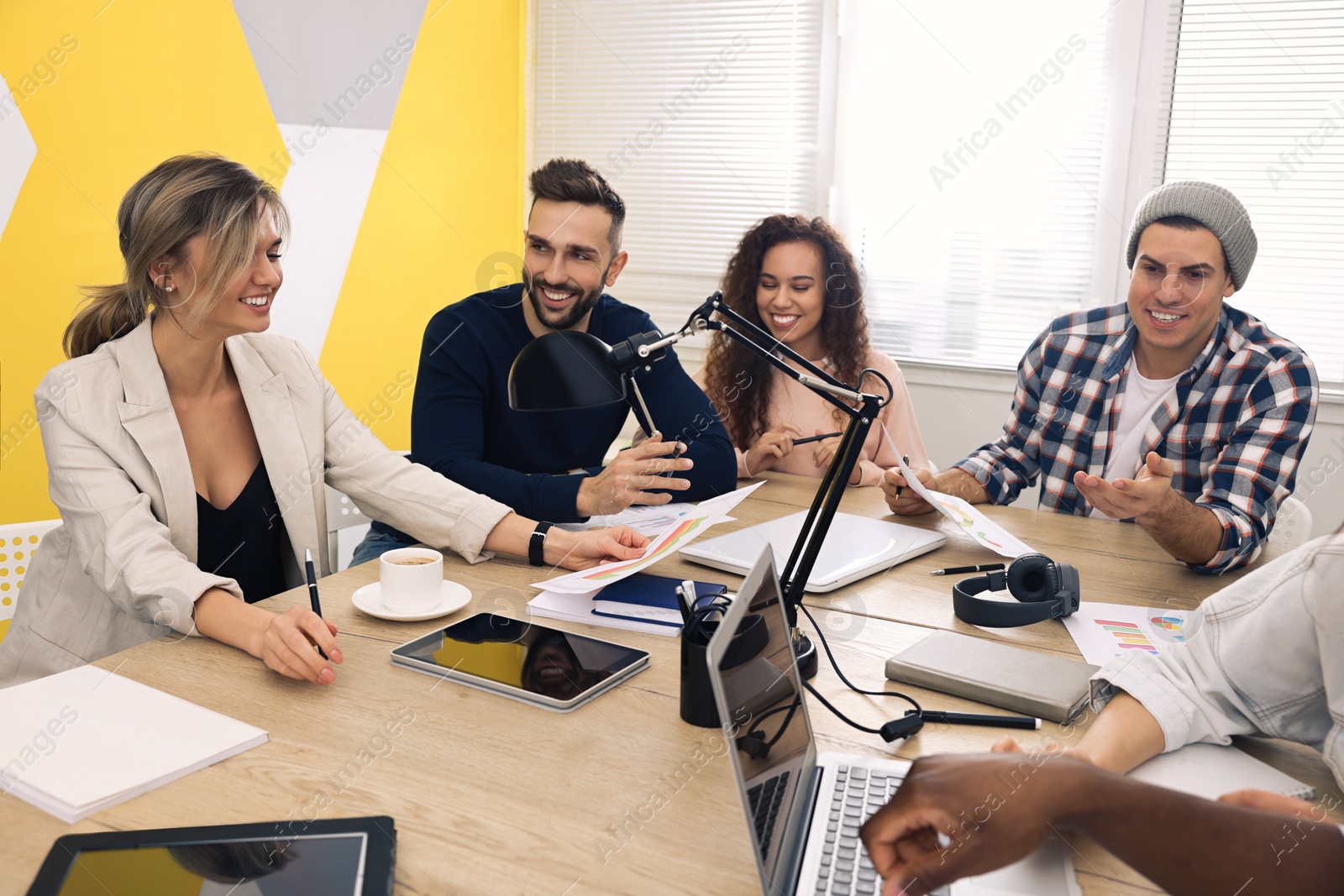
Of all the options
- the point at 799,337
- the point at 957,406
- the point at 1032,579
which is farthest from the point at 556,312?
the point at 957,406

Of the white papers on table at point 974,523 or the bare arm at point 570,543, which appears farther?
the white papers on table at point 974,523

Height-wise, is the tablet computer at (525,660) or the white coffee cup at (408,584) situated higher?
the white coffee cup at (408,584)

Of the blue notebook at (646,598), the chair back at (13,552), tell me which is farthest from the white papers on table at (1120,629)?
the chair back at (13,552)

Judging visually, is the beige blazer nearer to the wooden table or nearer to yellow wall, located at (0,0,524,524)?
the wooden table

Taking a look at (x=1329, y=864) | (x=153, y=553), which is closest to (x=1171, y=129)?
(x=1329, y=864)

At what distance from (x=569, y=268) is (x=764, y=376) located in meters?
0.75

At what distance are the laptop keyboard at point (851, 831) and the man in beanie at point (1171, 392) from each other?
981 mm

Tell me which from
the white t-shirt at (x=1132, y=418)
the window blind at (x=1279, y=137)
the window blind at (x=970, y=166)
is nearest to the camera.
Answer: the white t-shirt at (x=1132, y=418)

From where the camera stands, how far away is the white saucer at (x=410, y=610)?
128 cm

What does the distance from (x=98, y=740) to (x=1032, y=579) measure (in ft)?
3.84

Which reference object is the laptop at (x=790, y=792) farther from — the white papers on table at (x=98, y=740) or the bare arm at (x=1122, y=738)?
the white papers on table at (x=98, y=740)

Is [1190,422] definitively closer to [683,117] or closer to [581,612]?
[581,612]

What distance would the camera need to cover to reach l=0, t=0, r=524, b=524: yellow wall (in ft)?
7.82

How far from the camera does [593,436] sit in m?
2.29
